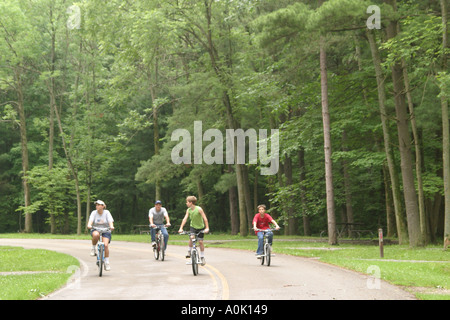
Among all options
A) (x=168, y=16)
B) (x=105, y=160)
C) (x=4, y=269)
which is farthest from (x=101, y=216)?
(x=105, y=160)

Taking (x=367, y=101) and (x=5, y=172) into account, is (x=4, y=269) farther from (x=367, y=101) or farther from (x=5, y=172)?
(x=5, y=172)

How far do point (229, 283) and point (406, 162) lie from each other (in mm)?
13106

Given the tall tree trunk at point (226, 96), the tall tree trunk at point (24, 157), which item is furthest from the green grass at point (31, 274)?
the tall tree trunk at point (24, 157)

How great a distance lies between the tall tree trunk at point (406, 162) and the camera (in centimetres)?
2248

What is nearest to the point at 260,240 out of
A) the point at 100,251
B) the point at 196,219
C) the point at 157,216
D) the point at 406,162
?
the point at 196,219

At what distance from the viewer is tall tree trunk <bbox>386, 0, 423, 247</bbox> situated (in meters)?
22.5

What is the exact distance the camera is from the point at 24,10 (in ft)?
162

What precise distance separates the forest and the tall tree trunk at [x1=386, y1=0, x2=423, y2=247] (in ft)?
0.19

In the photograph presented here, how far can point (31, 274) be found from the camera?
623 inches

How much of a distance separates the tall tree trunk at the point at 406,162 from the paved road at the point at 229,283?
21.0ft

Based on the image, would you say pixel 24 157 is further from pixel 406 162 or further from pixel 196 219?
pixel 196 219

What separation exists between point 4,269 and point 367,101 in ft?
64.8

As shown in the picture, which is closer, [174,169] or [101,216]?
[101,216]

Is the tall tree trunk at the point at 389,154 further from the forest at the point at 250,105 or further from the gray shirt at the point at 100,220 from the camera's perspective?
the gray shirt at the point at 100,220
